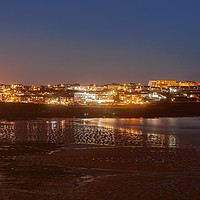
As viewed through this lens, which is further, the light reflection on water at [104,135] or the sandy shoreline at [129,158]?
the light reflection on water at [104,135]

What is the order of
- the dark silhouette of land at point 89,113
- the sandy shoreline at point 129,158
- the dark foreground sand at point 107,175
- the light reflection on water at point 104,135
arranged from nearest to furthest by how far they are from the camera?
the dark foreground sand at point 107,175 → the sandy shoreline at point 129,158 → the light reflection on water at point 104,135 → the dark silhouette of land at point 89,113

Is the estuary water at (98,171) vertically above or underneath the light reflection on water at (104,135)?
underneath

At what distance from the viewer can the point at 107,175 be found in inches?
468

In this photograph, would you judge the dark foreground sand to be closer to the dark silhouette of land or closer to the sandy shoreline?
the sandy shoreline

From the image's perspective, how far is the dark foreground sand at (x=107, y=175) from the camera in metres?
9.55

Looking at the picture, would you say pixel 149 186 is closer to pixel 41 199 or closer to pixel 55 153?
pixel 41 199

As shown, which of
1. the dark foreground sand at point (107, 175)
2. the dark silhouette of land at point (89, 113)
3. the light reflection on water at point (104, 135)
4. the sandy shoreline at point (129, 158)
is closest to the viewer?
the dark foreground sand at point (107, 175)

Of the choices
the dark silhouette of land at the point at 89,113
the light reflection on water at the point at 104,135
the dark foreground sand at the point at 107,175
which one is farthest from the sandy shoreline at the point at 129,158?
the dark silhouette of land at the point at 89,113

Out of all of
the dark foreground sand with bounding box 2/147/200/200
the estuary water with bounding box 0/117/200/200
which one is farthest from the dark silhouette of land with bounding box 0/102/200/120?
the dark foreground sand with bounding box 2/147/200/200

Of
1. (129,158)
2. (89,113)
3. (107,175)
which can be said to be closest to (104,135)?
(129,158)

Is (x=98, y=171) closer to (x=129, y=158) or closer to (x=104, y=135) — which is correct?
(x=129, y=158)

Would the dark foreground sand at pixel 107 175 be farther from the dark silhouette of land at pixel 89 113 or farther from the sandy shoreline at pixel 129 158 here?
the dark silhouette of land at pixel 89 113

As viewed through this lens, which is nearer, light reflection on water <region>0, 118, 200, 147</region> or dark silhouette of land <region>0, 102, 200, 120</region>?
light reflection on water <region>0, 118, 200, 147</region>

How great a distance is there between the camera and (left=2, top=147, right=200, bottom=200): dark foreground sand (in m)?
9.55
